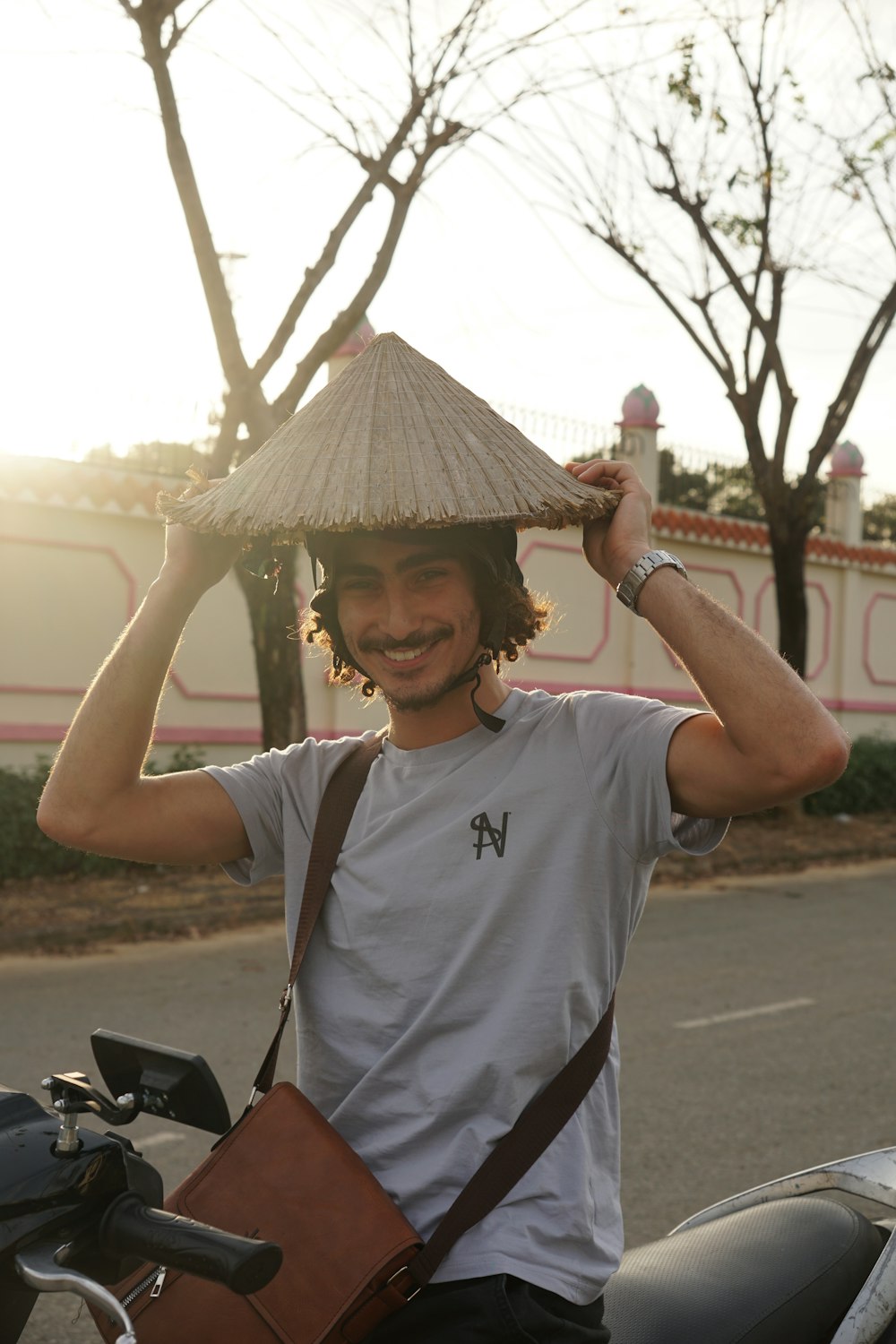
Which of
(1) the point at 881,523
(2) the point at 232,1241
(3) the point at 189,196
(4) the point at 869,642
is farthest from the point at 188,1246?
(1) the point at 881,523

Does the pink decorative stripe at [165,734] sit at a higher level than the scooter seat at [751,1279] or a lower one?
lower

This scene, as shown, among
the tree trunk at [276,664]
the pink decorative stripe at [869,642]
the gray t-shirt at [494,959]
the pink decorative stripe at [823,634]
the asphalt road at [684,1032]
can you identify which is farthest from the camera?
the pink decorative stripe at [869,642]

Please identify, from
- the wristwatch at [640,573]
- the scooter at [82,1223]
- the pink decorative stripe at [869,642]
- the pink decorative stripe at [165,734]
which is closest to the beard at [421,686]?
the wristwatch at [640,573]

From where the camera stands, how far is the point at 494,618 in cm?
204

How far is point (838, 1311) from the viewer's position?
190 centimetres

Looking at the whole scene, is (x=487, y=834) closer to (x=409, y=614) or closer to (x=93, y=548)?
(x=409, y=614)

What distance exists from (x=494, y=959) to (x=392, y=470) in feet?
2.09

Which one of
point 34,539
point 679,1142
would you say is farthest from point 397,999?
point 34,539

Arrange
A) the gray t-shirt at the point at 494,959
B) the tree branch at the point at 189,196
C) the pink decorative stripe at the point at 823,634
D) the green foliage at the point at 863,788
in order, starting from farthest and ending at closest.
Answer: the pink decorative stripe at the point at 823,634, the green foliage at the point at 863,788, the tree branch at the point at 189,196, the gray t-shirt at the point at 494,959

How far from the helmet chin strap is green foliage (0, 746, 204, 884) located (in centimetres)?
774

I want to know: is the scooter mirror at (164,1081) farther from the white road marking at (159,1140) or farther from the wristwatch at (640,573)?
the white road marking at (159,1140)

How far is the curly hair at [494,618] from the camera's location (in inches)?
80.4

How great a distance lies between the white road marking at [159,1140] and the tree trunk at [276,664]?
5.01m

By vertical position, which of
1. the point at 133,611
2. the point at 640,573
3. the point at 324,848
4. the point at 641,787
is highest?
the point at 640,573
